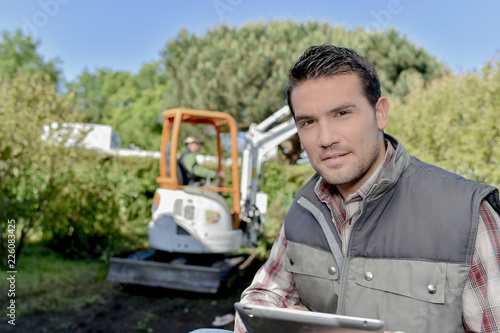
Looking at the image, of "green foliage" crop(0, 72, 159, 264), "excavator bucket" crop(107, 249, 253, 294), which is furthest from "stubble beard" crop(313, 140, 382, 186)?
"green foliage" crop(0, 72, 159, 264)

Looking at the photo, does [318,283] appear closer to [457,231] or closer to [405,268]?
[405,268]

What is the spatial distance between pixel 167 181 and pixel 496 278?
4.96 meters

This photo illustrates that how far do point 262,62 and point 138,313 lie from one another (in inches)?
443

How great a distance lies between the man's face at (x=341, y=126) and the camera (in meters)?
1.40

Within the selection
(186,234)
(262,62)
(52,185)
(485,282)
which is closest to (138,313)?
(186,234)

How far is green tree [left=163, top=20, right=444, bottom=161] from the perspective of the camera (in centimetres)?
1473

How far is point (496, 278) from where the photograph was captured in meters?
1.17

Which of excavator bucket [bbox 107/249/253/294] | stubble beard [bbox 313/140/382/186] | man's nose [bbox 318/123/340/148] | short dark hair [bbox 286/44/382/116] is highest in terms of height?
short dark hair [bbox 286/44/382/116]

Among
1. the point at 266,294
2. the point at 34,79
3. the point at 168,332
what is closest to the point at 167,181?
the point at 168,332

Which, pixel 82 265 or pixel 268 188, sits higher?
pixel 268 188

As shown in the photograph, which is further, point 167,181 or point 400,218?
point 167,181

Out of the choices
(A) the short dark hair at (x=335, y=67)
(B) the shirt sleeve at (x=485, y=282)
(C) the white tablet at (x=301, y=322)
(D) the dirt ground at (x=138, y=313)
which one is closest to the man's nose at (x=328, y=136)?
(A) the short dark hair at (x=335, y=67)

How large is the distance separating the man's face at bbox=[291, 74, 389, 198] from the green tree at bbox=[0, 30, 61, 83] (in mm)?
33037

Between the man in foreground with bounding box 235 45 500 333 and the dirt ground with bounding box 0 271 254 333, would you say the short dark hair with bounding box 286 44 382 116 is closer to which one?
the man in foreground with bounding box 235 45 500 333
